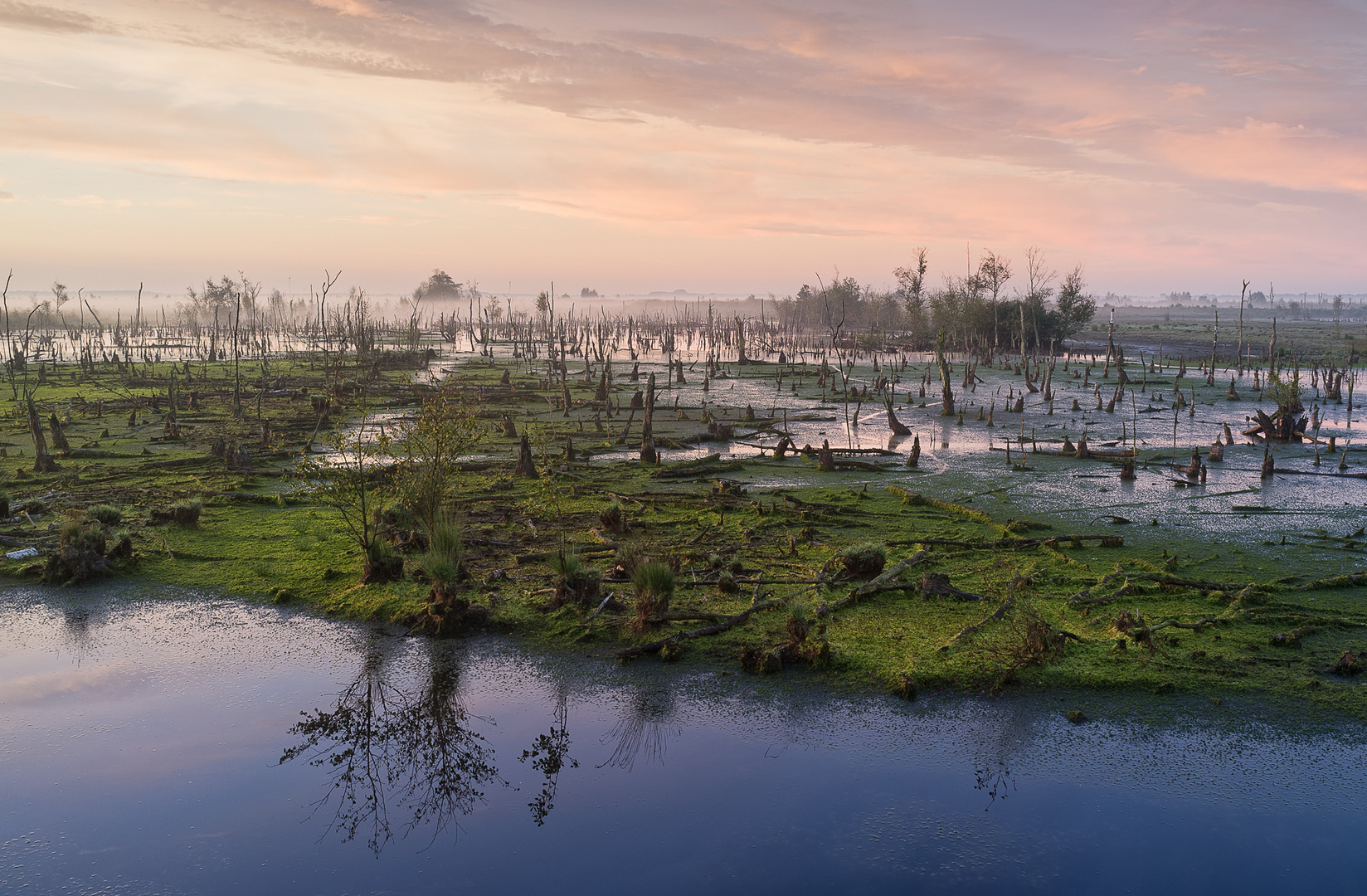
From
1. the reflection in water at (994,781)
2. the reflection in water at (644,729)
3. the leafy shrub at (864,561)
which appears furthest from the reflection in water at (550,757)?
the leafy shrub at (864,561)

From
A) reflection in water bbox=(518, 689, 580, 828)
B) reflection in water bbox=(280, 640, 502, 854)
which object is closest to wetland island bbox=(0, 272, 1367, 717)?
reflection in water bbox=(518, 689, 580, 828)

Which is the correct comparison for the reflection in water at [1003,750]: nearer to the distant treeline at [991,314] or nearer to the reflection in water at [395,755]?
the reflection in water at [395,755]

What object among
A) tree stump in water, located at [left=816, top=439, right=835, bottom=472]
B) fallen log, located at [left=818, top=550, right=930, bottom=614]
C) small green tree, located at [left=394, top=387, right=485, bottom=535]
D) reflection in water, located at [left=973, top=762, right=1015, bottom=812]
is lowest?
reflection in water, located at [left=973, top=762, right=1015, bottom=812]

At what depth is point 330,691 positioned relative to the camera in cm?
1068

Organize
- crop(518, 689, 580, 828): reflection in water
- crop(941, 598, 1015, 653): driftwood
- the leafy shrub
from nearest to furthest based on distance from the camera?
crop(518, 689, 580, 828): reflection in water < crop(941, 598, 1015, 653): driftwood < the leafy shrub

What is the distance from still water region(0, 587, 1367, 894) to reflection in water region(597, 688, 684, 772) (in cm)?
3

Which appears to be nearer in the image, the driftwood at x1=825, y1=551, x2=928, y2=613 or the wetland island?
the wetland island

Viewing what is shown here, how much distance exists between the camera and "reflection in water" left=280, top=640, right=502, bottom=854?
8.41m

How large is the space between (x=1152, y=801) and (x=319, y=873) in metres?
7.65

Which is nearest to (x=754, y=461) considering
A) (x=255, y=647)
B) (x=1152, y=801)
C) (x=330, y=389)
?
(x=255, y=647)

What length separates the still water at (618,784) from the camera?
741cm

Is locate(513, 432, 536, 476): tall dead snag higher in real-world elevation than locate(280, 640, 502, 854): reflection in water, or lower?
higher

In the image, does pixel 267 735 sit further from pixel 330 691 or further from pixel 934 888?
pixel 934 888

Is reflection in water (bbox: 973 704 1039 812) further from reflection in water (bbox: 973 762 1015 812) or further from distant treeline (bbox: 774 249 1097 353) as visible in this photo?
distant treeline (bbox: 774 249 1097 353)
